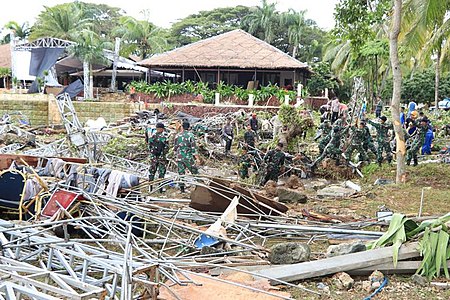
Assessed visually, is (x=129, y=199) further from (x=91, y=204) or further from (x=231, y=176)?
(x=231, y=176)

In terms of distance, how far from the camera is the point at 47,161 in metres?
9.08

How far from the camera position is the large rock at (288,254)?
6273mm

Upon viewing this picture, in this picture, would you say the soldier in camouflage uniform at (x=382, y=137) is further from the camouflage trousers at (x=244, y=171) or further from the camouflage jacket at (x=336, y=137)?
the camouflage trousers at (x=244, y=171)

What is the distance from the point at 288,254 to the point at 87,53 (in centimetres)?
2709

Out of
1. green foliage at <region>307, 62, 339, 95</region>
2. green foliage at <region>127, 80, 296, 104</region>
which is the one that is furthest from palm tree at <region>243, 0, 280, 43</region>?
green foliage at <region>127, 80, 296, 104</region>

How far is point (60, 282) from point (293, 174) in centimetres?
999

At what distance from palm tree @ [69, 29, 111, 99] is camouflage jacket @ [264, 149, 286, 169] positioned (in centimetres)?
2037

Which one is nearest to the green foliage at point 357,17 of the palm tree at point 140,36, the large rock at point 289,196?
the large rock at point 289,196

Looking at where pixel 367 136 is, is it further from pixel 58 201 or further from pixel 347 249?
pixel 58 201

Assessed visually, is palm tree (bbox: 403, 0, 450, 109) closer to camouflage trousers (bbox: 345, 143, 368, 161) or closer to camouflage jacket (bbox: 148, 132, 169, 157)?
camouflage trousers (bbox: 345, 143, 368, 161)

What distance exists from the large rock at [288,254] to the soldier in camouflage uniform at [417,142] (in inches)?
341

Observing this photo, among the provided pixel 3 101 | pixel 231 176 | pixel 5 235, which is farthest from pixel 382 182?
pixel 3 101

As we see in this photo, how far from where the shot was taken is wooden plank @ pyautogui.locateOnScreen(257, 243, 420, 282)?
581 centimetres

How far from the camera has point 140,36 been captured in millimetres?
38656
